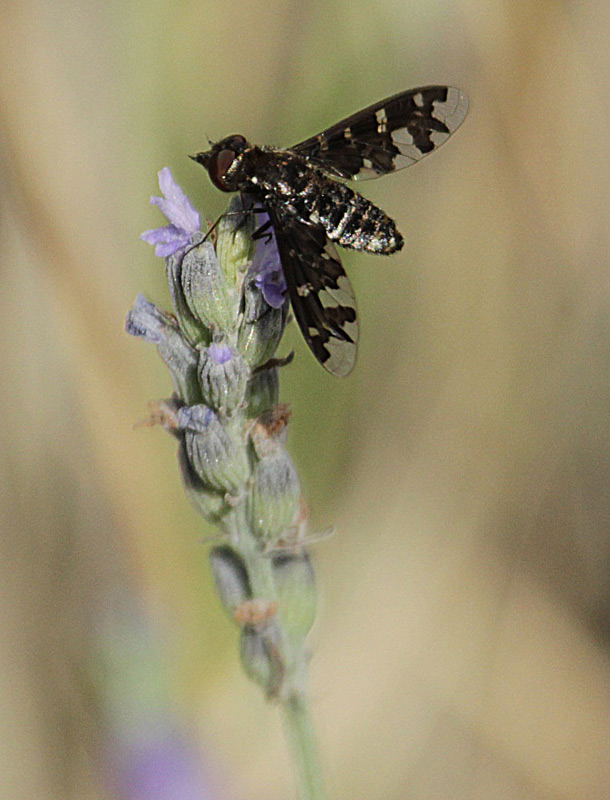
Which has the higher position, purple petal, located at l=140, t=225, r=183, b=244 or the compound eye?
the compound eye

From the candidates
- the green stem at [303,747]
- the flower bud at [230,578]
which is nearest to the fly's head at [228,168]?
the flower bud at [230,578]

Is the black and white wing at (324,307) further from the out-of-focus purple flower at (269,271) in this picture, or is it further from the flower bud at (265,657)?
the flower bud at (265,657)

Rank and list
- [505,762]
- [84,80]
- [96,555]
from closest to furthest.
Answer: [505,762] < [96,555] < [84,80]

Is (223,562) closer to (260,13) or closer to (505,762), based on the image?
(505,762)

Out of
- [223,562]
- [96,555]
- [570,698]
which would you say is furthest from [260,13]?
[570,698]

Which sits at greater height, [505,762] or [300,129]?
[300,129]

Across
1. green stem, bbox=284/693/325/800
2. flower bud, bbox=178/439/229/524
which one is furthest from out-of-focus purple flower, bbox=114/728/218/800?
flower bud, bbox=178/439/229/524

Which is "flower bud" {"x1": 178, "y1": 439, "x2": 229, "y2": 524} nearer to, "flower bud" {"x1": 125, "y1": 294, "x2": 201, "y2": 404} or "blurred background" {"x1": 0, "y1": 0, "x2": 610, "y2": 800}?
"flower bud" {"x1": 125, "y1": 294, "x2": 201, "y2": 404}

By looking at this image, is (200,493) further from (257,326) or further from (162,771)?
(162,771)

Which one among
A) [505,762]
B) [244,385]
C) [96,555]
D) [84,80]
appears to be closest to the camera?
[244,385]
